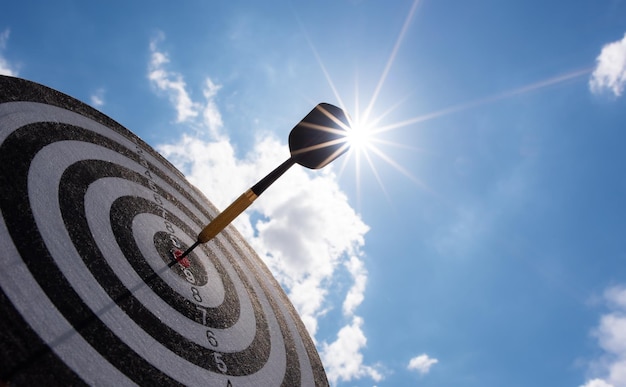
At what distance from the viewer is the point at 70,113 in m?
7.62

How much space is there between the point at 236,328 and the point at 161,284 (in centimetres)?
161

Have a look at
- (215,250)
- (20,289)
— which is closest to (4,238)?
(20,289)

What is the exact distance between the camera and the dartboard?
4.20 meters

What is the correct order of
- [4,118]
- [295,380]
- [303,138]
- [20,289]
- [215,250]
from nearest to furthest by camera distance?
[20,289], [4,118], [303,138], [295,380], [215,250]

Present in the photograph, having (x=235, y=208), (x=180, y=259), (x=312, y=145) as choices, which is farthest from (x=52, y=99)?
(x=312, y=145)

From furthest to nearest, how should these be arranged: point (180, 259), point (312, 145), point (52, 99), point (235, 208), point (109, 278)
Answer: point (52, 99) → point (180, 259) → point (312, 145) → point (235, 208) → point (109, 278)

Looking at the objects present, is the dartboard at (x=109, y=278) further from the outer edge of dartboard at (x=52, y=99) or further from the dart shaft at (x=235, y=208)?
the dart shaft at (x=235, y=208)

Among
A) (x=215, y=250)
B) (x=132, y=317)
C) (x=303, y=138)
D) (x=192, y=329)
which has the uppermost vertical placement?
(x=303, y=138)

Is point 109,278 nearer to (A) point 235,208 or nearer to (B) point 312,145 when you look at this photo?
(A) point 235,208

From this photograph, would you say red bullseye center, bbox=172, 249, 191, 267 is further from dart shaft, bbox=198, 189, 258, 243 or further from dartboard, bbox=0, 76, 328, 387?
dart shaft, bbox=198, 189, 258, 243

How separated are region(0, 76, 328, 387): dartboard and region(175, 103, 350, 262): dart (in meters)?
1.12

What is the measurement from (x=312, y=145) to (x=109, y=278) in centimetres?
352

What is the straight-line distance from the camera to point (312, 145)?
22.7ft

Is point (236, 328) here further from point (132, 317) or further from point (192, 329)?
point (132, 317)
